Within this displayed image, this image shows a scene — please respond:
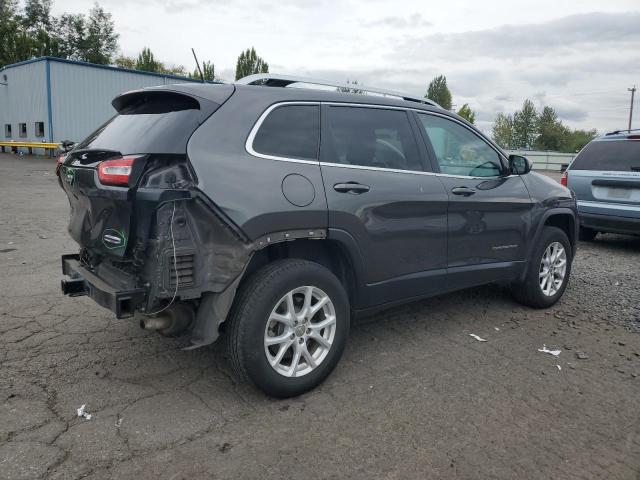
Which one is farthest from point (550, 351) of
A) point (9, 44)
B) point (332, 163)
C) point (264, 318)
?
point (9, 44)

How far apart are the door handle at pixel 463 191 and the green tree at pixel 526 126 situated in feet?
338

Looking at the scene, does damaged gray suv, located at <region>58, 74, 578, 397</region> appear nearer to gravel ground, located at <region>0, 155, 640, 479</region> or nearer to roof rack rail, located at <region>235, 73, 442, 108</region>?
roof rack rail, located at <region>235, 73, 442, 108</region>

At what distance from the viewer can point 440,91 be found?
92.1 metres

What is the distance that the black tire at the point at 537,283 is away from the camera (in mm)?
4902

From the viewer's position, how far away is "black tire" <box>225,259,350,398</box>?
2943mm

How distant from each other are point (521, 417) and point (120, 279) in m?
2.45

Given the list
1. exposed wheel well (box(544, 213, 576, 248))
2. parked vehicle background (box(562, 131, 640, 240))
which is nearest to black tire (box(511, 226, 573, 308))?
exposed wheel well (box(544, 213, 576, 248))

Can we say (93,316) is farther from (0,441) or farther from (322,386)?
(322,386)

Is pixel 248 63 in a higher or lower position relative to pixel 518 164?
higher

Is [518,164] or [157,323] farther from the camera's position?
[518,164]

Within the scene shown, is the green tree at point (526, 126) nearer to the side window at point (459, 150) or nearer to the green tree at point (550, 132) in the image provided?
the green tree at point (550, 132)

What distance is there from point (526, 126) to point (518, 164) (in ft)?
343

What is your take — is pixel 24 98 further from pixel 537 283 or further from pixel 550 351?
pixel 550 351

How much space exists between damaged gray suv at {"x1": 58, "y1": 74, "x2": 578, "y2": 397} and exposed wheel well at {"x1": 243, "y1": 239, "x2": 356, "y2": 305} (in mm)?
10
